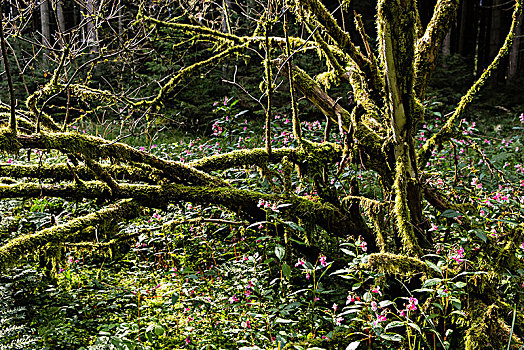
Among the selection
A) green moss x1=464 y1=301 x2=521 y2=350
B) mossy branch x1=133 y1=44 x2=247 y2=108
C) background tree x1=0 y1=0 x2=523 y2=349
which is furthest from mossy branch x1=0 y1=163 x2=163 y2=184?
green moss x1=464 y1=301 x2=521 y2=350

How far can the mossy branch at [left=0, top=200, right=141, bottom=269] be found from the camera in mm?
2417

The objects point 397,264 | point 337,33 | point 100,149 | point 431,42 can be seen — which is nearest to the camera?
point 397,264

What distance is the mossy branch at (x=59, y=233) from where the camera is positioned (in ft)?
7.93

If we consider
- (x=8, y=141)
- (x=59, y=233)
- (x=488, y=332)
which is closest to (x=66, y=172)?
(x=59, y=233)

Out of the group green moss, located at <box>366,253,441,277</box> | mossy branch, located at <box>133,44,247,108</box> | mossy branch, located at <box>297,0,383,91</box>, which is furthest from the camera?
mossy branch, located at <box>133,44,247,108</box>

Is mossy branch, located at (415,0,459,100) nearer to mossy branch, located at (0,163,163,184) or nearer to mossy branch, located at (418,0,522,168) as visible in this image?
mossy branch, located at (418,0,522,168)

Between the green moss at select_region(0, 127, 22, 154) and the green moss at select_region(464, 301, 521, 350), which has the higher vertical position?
the green moss at select_region(0, 127, 22, 154)

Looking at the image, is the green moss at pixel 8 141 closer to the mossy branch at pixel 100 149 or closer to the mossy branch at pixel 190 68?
the mossy branch at pixel 100 149

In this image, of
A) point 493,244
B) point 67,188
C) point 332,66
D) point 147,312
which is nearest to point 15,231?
point 67,188

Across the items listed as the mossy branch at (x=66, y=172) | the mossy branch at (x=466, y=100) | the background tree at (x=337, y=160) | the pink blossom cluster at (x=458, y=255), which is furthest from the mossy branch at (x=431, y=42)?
the mossy branch at (x=66, y=172)

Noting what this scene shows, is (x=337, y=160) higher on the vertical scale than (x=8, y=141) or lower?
lower

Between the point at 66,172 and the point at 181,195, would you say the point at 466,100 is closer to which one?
the point at 181,195

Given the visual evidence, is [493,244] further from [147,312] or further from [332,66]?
[147,312]

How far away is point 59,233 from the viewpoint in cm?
261
